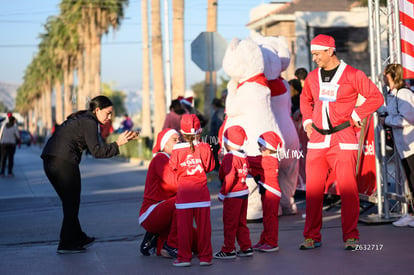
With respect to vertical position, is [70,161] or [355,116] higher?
[355,116]

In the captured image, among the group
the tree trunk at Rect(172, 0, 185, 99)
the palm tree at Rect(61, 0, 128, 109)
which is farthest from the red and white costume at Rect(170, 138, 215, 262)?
the palm tree at Rect(61, 0, 128, 109)

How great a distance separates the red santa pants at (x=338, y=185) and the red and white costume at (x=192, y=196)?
1162 millimetres

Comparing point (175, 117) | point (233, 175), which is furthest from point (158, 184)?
point (175, 117)

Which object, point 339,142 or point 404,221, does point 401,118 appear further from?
point 339,142

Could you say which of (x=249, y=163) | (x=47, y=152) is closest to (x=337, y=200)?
(x=249, y=163)

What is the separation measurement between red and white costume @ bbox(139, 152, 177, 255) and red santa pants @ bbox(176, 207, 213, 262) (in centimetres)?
41

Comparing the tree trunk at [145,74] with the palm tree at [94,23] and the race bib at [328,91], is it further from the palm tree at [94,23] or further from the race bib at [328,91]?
the race bib at [328,91]

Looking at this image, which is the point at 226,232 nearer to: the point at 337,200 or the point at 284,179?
the point at 284,179

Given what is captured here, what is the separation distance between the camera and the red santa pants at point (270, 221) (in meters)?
7.83

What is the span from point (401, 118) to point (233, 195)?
2.60 meters

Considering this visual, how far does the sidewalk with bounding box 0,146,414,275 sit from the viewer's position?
6.96 meters

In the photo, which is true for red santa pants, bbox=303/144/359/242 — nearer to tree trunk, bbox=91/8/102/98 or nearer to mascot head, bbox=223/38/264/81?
mascot head, bbox=223/38/264/81

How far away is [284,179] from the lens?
10.8 m

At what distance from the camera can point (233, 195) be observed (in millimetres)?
7492
